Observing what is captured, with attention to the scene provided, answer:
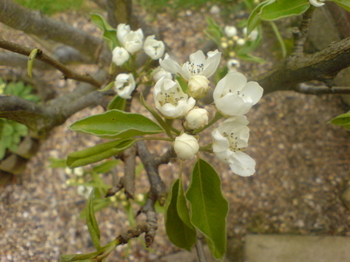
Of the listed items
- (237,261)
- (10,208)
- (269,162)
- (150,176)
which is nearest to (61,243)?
(10,208)

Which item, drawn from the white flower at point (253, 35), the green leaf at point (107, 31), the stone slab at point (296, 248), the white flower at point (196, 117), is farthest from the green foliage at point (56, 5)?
the stone slab at point (296, 248)

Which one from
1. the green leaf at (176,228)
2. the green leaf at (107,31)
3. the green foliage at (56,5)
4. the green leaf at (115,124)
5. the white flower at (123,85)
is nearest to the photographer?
the green leaf at (115,124)

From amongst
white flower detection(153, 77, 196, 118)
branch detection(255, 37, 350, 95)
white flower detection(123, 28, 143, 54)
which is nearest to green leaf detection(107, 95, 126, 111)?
→ white flower detection(123, 28, 143, 54)

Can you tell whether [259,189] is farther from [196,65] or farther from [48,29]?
[48,29]

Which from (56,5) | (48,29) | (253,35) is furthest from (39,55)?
(253,35)

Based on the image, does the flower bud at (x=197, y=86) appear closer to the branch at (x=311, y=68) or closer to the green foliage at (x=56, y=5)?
the branch at (x=311, y=68)

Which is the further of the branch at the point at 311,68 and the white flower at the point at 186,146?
the branch at the point at 311,68
